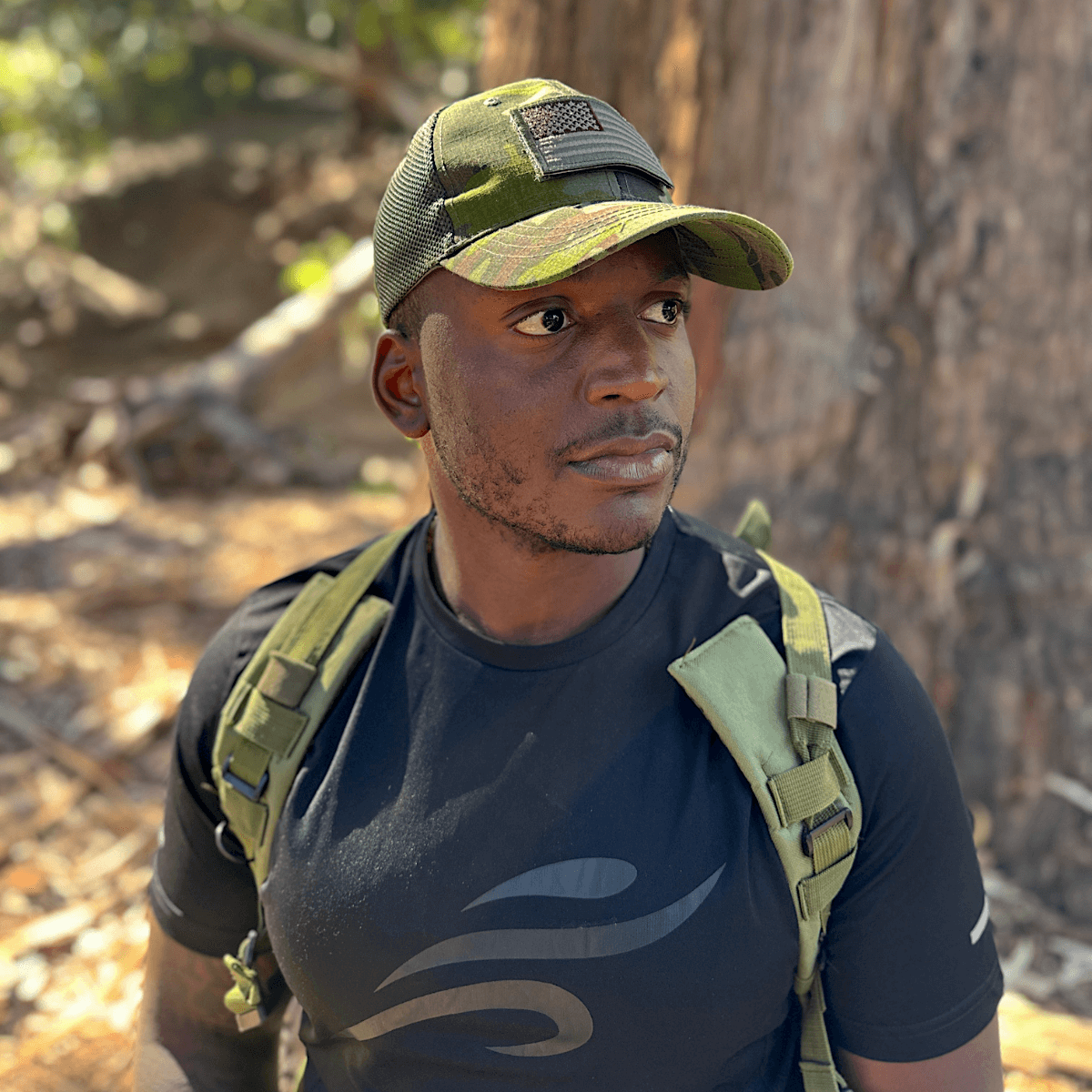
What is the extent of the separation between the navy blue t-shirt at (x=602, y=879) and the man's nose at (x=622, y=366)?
1.33ft

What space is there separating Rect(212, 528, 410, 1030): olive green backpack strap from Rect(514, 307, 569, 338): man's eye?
25.1 inches

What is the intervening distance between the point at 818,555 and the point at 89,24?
525 inches

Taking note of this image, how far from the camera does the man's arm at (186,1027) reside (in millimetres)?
2207

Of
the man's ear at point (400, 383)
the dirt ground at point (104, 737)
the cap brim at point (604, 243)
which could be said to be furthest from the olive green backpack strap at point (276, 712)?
the dirt ground at point (104, 737)

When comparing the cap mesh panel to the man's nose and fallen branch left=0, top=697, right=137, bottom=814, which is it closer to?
the man's nose

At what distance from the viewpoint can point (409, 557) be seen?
2.15 meters

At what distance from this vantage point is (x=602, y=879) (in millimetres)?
1708

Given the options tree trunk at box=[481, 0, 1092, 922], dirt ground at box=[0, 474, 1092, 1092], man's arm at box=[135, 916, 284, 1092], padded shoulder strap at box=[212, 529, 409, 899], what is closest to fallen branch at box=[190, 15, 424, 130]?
dirt ground at box=[0, 474, 1092, 1092]

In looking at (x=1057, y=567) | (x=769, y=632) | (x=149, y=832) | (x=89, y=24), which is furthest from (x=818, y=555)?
(x=89, y=24)

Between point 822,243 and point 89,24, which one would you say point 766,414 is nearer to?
point 822,243

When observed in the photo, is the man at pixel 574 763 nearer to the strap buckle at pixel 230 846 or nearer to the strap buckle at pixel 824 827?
the strap buckle at pixel 824 827

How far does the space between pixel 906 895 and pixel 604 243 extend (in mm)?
1123

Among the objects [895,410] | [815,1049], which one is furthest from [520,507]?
[895,410]

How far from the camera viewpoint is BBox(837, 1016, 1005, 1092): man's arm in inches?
69.7
